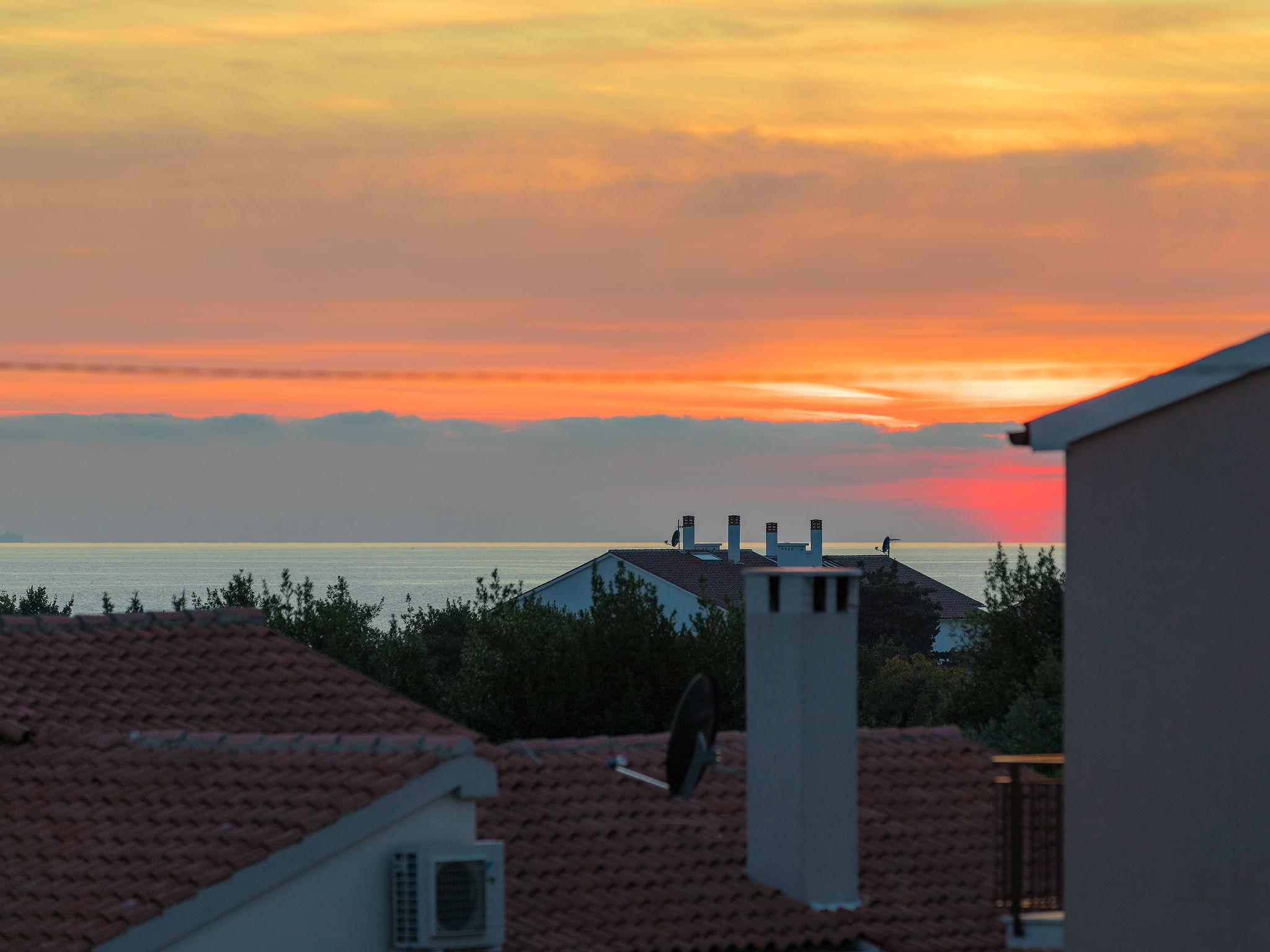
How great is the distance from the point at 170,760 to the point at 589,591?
4640cm

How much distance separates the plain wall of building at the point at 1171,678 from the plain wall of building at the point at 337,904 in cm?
463

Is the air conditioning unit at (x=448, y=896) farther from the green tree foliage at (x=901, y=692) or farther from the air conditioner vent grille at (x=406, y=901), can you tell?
the green tree foliage at (x=901, y=692)

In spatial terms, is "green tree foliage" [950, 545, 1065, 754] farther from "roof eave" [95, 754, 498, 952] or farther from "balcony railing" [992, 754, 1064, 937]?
"roof eave" [95, 754, 498, 952]

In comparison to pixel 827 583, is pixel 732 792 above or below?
below

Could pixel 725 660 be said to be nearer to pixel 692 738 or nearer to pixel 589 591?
pixel 692 738

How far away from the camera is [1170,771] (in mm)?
8094

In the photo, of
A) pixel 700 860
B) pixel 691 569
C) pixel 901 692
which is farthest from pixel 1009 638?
pixel 691 569

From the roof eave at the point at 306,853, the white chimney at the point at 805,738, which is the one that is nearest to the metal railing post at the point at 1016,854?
the white chimney at the point at 805,738

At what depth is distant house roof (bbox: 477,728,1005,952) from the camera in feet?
40.4

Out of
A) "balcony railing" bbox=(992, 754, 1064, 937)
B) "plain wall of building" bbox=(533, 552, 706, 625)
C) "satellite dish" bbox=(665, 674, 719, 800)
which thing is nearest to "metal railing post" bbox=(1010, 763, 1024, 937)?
"balcony railing" bbox=(992, 754, 1064, 937)

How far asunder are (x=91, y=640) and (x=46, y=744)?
8.52ft

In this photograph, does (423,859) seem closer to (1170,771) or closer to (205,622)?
(1170,771)

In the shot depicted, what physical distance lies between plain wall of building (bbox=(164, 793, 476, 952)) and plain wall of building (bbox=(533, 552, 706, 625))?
148 feet

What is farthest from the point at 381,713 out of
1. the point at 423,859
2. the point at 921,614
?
the point at 921,614
